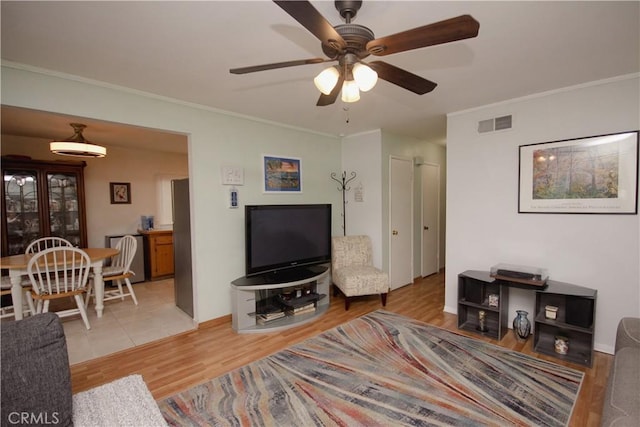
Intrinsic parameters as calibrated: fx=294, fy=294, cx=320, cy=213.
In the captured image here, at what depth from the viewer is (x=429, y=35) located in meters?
1.28

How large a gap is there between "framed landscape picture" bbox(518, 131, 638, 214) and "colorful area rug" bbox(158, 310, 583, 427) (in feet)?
4.61

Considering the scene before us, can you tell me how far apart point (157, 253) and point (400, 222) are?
4.22m

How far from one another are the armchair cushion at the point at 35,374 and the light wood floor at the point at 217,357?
1.17 metres

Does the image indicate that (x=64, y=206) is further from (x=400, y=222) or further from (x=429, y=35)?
(x=429, y=35)

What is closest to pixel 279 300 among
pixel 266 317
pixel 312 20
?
pixel 266 317

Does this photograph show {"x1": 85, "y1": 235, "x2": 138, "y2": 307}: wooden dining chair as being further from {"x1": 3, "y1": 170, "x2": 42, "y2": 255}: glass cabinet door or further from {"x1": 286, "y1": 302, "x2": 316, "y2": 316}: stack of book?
{"x1": 286, "y1": 302, "x2": 316, "y2": 316}: stack of book

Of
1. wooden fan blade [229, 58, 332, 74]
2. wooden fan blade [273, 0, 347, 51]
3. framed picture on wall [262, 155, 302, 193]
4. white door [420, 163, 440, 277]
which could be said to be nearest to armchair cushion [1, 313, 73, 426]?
wooden fan blade [229, 58, 332, 74]

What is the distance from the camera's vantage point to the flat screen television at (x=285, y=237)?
3252 millimetres

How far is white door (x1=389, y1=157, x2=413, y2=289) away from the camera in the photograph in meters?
4.40

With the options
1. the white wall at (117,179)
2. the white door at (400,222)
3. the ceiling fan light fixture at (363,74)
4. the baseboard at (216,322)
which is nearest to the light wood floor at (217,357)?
the baseboard at (216,322)

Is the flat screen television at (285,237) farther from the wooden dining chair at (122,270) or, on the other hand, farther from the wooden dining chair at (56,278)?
the wooden dining chair at (122,270)

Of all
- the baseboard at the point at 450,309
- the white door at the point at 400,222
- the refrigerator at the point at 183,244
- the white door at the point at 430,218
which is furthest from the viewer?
the white door at the point at 430,218

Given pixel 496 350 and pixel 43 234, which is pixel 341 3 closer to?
pixel 496 350

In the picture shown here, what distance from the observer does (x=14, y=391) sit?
992mm
